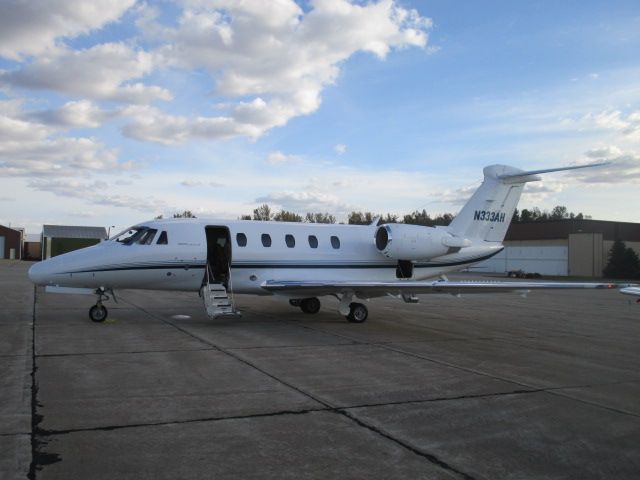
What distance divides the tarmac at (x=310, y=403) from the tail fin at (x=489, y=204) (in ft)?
17.4

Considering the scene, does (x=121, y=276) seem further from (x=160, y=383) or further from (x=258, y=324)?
(x=160, y=383)

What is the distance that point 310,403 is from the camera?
695 centimetres

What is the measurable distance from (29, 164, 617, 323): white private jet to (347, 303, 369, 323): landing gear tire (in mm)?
38

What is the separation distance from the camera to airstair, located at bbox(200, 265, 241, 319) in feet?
45.3

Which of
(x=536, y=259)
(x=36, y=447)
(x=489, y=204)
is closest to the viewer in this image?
(x=36, y=447)

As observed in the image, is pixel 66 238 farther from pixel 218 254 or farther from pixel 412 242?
pixel 412 242

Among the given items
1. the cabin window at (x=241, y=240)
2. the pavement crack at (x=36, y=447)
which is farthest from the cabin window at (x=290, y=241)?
the pavement crack at (x=36, y=447)

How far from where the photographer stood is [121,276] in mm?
14125

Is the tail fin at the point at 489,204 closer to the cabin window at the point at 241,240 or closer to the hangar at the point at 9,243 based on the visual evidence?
the cabin window at the point at 241,240

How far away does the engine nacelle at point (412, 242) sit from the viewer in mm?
16844

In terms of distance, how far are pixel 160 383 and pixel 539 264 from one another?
203 ft

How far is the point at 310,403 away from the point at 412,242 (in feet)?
34.8

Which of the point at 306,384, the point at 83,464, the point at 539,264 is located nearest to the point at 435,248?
the point at 306,384

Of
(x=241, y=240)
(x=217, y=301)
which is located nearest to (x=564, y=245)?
(x=241, y=240)
